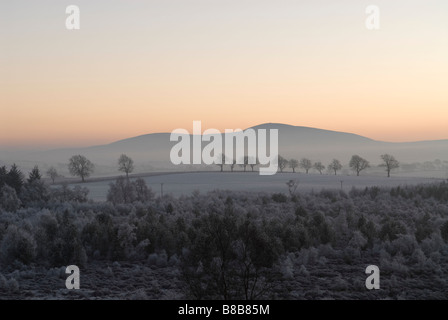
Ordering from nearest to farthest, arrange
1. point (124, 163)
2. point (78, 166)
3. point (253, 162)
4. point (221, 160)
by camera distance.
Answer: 1. point (78, 166)
2. point (124, 163)
3. point (221, 160)
4. point (253, 162)

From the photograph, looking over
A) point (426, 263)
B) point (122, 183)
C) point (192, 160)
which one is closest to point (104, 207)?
point (122, 183)

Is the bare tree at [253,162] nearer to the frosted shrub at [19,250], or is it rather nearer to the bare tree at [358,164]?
the bare tree at [358,164]

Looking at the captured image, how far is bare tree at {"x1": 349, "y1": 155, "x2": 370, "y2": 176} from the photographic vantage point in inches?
4099

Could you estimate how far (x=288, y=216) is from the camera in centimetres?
2886

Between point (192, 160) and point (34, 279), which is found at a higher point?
point (192, 160)

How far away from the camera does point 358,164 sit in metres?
104

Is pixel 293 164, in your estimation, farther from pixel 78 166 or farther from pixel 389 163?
pixel 78 166

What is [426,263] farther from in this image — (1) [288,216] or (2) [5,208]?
(2) [5,208]

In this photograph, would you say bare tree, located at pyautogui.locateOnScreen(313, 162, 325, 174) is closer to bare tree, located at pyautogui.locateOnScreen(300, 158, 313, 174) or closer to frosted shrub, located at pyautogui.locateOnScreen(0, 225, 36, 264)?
bare tree, located at pyautogui.locateOnScreen(300, 158, 313, 174)

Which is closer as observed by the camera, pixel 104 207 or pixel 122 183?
pixel 104 207

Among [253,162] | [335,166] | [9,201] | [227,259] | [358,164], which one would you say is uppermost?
[253,162]

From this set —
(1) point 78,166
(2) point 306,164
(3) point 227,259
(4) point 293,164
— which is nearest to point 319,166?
(2) point 306,164
